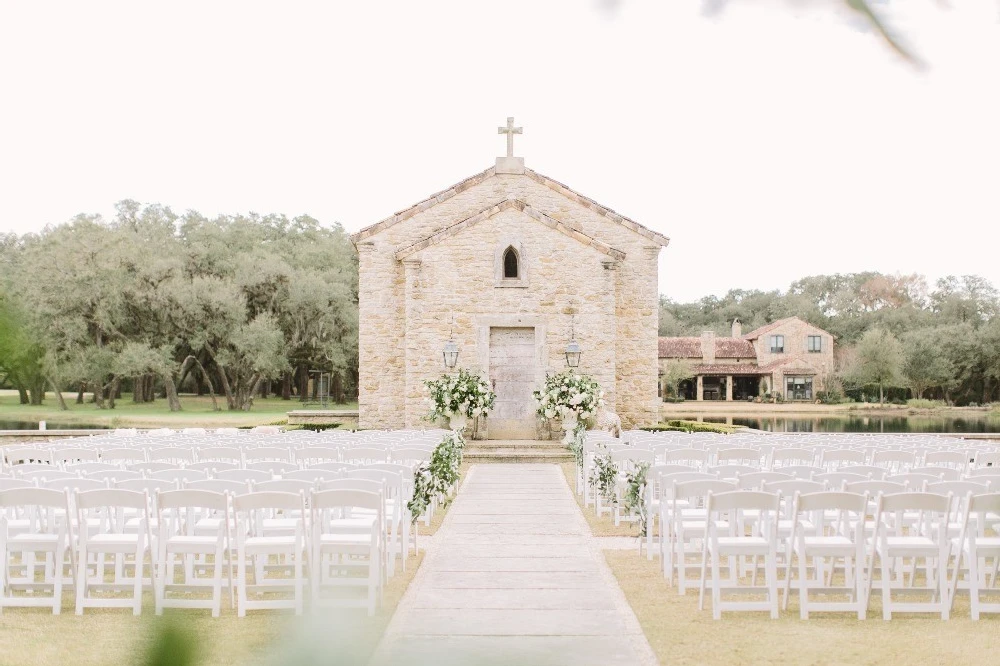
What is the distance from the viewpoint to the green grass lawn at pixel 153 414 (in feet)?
121

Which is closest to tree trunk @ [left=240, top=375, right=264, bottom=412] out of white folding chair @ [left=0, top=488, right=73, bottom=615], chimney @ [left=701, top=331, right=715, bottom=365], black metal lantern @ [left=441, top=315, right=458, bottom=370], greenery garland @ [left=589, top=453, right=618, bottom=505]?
black metal lantern @ [left=441, top=315, right=458, bottom=370]

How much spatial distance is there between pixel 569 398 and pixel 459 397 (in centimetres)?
279

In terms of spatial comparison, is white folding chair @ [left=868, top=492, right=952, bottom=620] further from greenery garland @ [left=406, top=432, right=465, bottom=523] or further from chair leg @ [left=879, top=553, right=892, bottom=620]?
greenery garland @ [left=406, top=432, right=465, bottom=523]

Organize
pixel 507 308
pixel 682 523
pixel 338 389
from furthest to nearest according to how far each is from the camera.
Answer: pixel 338 389 < pixel 507 308 < pixel 682 523

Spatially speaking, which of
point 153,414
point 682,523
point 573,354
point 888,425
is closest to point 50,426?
point 153,414

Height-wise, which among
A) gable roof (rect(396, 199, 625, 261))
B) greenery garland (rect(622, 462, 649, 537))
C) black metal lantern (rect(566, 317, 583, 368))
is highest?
gable roof (rect(396, 199, 625, 261))

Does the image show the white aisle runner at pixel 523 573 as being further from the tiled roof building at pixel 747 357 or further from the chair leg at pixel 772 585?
the tiled roof building at pixel 747 357

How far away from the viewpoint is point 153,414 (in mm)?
43938

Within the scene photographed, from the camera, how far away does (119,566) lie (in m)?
8.41

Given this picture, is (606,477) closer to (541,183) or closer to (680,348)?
(541,183)

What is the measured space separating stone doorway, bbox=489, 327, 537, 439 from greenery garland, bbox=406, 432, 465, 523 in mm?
11186

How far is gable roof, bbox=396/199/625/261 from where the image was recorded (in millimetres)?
25906

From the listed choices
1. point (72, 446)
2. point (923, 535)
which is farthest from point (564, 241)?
point (923, 535)

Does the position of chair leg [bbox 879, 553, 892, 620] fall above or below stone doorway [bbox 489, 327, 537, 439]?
below
